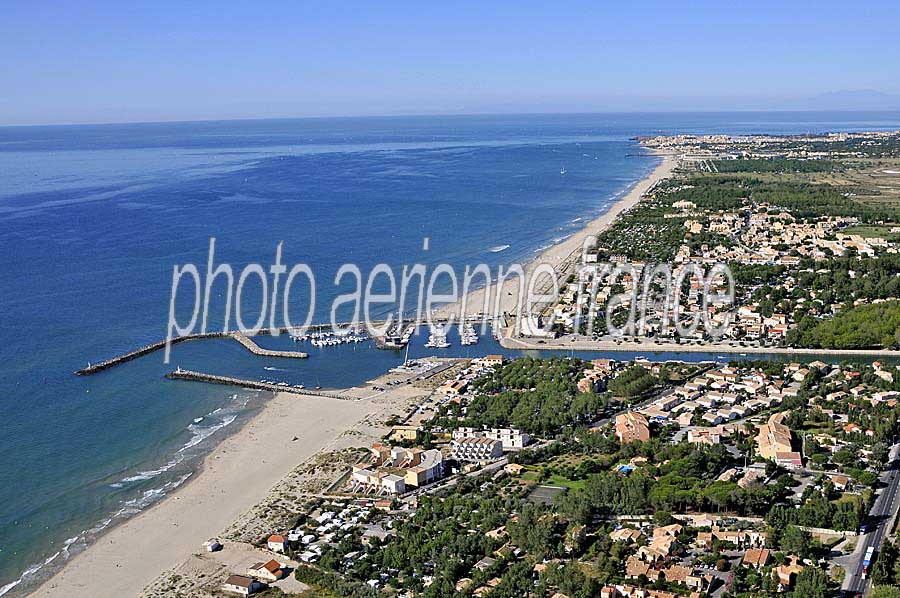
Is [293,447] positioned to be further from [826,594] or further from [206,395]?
[826,594]

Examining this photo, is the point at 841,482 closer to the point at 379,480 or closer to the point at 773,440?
the point at 773,440

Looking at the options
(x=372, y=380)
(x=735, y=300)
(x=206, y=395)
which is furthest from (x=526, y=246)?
(x=206, y=395)

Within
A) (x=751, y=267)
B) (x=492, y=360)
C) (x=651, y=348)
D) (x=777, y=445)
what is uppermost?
(x=751, y=267)

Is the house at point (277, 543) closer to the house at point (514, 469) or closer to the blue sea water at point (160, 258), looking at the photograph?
the blue sea water at point (160, 258)

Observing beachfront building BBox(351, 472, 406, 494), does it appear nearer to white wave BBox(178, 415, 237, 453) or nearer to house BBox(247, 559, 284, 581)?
house BBox(247, 559, 284, 581)

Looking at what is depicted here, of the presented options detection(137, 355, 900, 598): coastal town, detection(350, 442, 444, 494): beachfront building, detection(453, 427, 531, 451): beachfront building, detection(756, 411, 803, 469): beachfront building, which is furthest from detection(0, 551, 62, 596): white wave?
detection(756, 411, 803, 469): beachfront building

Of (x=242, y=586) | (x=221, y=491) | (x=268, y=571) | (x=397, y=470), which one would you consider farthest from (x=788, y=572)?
(x=221, y=491)
